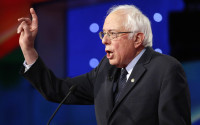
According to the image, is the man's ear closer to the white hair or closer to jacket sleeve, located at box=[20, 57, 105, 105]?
the white hair

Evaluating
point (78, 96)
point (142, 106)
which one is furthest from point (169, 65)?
point (78, 96)

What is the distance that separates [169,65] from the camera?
1343mm

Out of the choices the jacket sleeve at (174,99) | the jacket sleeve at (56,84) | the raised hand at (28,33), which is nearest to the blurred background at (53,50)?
the jacket sleeve at (56,84)

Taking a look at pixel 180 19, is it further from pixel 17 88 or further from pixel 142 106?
pixel 17 88

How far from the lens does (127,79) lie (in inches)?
58.1

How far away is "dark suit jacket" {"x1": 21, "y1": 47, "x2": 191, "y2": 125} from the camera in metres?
1.28

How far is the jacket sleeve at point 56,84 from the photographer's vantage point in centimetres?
154

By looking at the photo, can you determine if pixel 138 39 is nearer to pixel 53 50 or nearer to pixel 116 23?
pixel 116 23

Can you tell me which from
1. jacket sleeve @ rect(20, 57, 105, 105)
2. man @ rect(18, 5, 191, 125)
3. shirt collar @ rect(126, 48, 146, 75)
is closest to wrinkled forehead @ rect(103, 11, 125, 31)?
man @ rect(18, 5, 191, 125)

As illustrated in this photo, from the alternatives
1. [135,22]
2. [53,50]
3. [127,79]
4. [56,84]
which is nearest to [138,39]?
[135,22]

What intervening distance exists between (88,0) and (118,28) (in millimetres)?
1555

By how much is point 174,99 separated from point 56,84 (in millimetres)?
669

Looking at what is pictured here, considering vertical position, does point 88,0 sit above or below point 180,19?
above

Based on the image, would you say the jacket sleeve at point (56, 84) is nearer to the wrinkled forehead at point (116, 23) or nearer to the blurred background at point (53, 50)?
the wrinkled forehead at point (116, 23)
